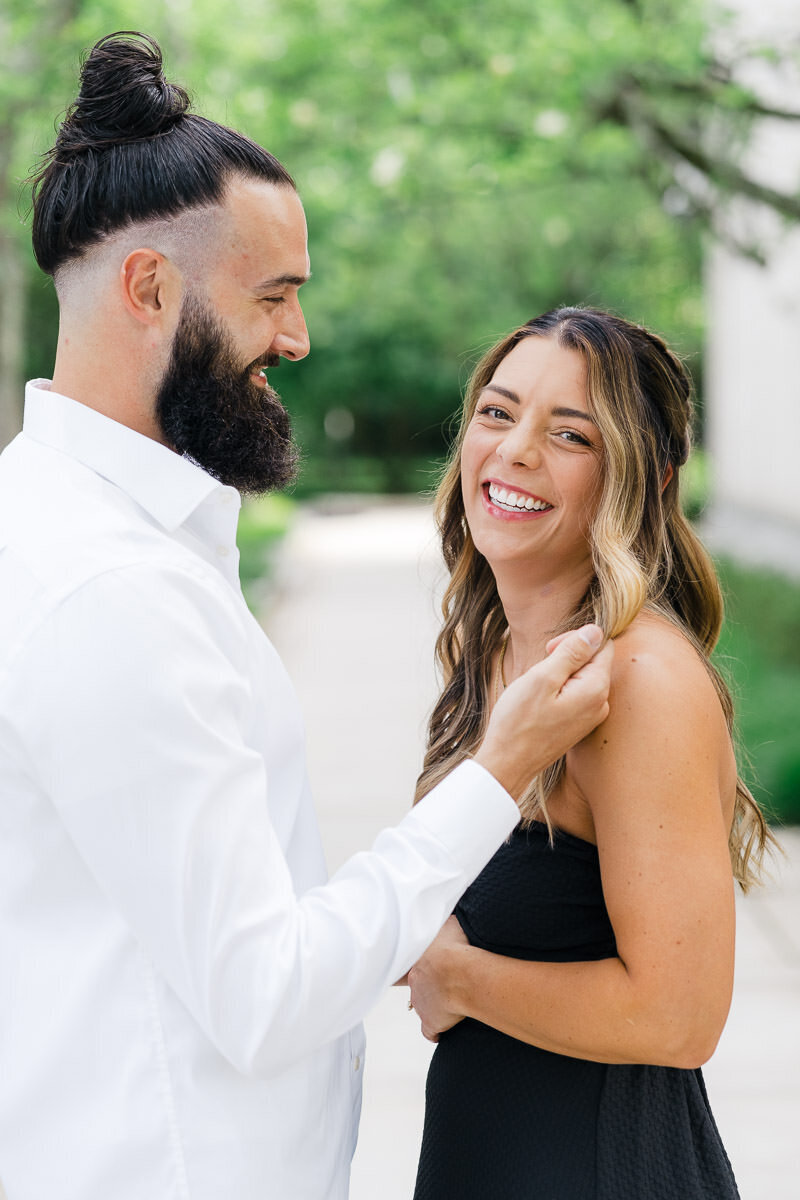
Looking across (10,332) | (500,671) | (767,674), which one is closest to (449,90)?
(767,674)

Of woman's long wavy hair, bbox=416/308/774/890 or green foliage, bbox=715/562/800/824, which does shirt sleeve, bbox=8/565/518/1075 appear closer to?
woman's long wavy hair, bbox=416/308/774/890

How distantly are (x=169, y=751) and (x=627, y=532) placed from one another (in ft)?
3.35

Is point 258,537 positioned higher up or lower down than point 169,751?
lower down

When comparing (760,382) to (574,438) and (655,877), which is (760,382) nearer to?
(574,438)

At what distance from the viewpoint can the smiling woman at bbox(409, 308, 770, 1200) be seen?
1937 millimetres

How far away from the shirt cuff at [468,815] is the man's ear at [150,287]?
0.72m

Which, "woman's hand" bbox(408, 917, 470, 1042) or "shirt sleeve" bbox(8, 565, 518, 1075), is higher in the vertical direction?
"shirt sleeve" bbox(8, 565, 518, 1075)

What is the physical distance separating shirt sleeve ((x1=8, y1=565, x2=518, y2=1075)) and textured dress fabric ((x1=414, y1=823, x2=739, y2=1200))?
582mm

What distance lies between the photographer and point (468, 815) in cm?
169

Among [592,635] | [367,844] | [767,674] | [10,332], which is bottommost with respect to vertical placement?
[767,674]

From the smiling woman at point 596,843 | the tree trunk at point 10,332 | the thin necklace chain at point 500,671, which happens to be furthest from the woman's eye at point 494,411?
the tree trunk at point 10,332

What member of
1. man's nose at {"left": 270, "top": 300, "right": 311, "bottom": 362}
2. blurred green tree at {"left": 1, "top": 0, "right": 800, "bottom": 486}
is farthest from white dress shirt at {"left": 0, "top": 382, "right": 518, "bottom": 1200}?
blurred green tree at {"left": 1, "top": 0, "right": 800, "bottom": 486}

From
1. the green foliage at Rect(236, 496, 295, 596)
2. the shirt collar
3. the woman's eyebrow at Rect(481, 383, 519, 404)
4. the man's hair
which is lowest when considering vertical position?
the green foliage at Rect(236, 496, 295, 596)

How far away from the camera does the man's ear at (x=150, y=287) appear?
179 cm
